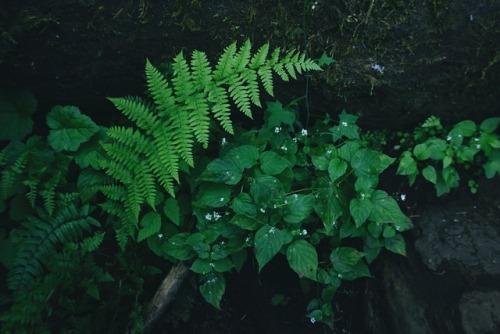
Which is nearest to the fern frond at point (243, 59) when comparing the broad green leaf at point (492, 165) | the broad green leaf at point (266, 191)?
the broad green leaf at point (266, 191)

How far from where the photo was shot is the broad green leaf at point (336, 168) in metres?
3.36

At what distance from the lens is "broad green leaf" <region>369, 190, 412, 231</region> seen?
337 cm

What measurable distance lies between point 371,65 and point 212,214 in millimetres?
1899

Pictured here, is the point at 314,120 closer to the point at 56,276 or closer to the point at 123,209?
the point at 123,209

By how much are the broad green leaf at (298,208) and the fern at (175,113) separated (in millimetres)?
793

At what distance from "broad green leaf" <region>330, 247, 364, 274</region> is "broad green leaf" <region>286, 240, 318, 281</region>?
29 centimetres

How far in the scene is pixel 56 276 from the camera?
302cm

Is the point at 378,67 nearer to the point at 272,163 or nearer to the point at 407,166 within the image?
the point at 407,166

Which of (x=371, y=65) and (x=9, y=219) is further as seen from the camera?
(x=371, y=65)

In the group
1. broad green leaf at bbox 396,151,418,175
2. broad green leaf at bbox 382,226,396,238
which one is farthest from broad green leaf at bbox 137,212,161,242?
broad green leaf at bbox 396,151,418,175

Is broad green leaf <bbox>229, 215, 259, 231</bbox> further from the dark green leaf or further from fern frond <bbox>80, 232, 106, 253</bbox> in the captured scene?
fern frond <bbox>80, 232, 106, 253</bbox>

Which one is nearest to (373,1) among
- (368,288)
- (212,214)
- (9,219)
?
(212,214)

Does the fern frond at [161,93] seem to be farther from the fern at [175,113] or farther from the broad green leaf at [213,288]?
the broad green leaf at [213,288]

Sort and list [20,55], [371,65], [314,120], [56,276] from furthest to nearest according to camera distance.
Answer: [314,120] → [371,65] → [20,55] → [56,276]
